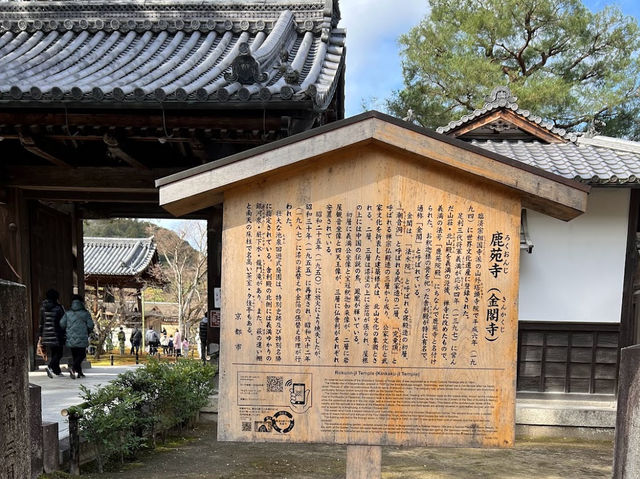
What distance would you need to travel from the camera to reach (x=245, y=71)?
5059 millimetres

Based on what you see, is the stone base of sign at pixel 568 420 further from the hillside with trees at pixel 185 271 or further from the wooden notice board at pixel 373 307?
the hillside with trees at pixel 185 271

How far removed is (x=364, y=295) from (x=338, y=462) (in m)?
3.88

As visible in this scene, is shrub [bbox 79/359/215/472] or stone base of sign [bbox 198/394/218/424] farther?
stone base of sign [bbox 198/394/218/424]

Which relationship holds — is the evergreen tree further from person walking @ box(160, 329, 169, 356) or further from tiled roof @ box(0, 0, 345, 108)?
person walking @ box(160, 329, 169, 356)

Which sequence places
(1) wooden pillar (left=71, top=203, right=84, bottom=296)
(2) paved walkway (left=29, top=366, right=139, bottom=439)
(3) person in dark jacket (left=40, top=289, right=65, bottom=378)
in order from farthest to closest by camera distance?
(1) wooden pillar (left=71, top=203, right=84, bottom=296)
(3) person in dark jacket (left=40, top=289, right=65, bottom=378)
(2) paved walkway (left=29, top=366, right=139, bottom=439)

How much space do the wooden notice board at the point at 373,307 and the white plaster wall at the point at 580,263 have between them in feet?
15.2

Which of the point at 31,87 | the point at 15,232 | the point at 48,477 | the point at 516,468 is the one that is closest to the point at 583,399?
the point at 516,468

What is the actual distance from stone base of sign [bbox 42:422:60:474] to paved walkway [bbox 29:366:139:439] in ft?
1.02

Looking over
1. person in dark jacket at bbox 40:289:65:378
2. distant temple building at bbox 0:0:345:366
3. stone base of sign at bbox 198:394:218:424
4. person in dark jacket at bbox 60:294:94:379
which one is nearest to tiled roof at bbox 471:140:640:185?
distant temple building at bbox 0:0:345:366

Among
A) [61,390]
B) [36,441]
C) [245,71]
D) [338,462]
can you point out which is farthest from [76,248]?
[338,462]

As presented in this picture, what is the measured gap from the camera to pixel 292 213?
9.29ft

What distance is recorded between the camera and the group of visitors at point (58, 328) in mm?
7809

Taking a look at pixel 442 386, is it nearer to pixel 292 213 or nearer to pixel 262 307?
pixel 262 307

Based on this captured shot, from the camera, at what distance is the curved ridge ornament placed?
5.02 m
